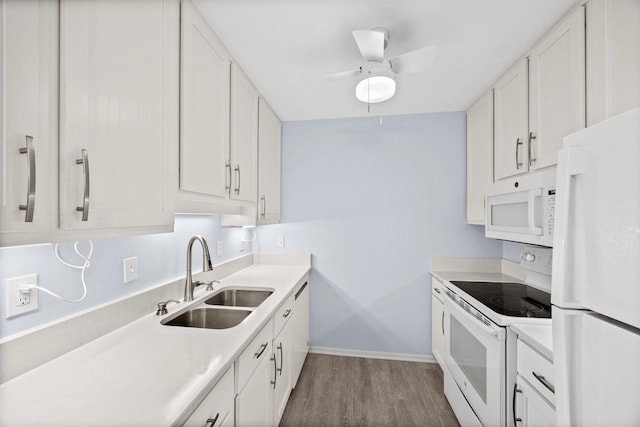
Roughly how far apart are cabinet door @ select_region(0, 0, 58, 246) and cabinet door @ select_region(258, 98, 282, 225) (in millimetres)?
1575

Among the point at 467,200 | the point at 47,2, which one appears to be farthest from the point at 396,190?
the point at 47,2

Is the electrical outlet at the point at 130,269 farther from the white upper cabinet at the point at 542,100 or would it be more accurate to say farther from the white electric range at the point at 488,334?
the white upper cabinet at the point at 542,100

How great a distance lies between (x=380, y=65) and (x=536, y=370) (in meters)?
1.85

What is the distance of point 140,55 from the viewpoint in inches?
39.9

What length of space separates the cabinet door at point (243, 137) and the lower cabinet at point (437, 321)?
1.83 m

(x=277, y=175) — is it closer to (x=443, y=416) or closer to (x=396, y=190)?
(x=396, y=190)

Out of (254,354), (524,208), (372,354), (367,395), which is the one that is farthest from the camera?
(372,354)

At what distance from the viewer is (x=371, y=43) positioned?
142 cm

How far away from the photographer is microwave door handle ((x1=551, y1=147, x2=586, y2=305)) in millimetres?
711

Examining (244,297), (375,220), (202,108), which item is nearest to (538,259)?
(375,220)

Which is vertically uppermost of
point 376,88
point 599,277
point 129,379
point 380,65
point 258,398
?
point 380,65

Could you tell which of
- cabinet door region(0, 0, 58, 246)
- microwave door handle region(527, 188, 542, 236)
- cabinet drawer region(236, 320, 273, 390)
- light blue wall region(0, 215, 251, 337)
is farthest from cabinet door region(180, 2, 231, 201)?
microwave door handle region(527, 188, 542, 236)

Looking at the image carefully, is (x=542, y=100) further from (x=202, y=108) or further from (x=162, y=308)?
(x=162, y=308)

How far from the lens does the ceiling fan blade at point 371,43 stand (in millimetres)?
1348
